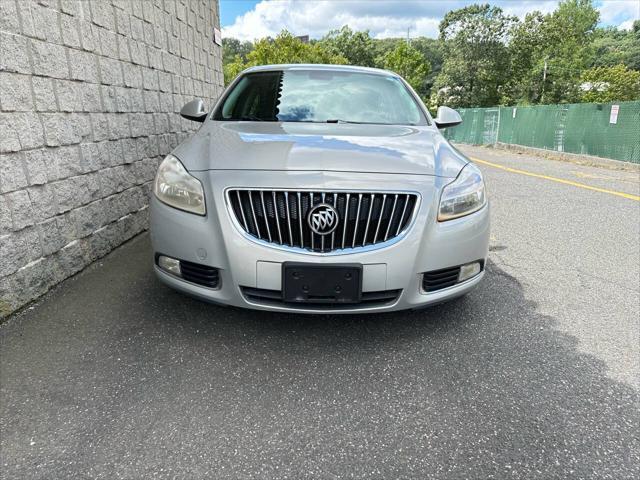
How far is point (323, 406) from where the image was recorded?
190cm

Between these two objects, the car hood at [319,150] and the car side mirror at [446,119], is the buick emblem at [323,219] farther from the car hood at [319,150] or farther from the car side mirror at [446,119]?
the car side mirror at [446,119]

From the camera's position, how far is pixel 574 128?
1340 centimetres

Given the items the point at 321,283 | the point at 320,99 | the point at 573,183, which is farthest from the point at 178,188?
the point at 573,183

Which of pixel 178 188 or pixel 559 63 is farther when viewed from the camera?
pixel 559 63

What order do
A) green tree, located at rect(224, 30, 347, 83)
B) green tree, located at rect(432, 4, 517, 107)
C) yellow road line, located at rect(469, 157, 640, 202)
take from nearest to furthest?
yellow road line, located at rect(469, 157, 640, 202) → green tree, located at rect(224, 30, 347, 83) → green tree, located at rect(432, 4, 517, 107)

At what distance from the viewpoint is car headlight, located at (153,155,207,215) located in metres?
2.21

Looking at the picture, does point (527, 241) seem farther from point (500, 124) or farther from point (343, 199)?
point (500, 124)

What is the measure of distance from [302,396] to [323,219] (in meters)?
0.82

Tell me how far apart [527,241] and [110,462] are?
13.4 feet

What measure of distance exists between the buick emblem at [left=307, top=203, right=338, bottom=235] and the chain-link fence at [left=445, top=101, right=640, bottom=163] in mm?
11907

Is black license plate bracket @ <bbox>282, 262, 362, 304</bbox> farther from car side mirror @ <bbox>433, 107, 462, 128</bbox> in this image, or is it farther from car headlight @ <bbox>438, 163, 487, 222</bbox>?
car side mirror @ <bbox>433, 107, 462, 128</bbox>

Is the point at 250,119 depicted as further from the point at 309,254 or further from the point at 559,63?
the point at 559,63

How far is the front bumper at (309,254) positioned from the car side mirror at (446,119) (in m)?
1.44

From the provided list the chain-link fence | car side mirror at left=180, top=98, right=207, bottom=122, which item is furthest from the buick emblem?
the chain-link fence
